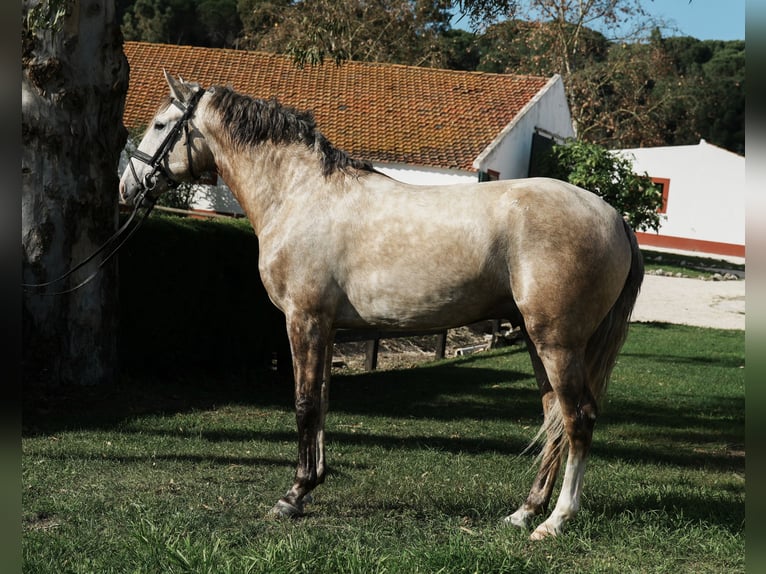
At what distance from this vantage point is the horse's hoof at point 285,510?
4.56 metres

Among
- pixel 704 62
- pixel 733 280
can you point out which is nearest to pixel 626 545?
pixel 733 280

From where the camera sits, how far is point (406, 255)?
4.50 meters

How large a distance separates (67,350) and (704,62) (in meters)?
62.2

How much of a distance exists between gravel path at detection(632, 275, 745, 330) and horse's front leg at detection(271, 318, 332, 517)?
1612 centimetres

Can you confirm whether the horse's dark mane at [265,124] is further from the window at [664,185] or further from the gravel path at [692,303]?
the window at [664,185]

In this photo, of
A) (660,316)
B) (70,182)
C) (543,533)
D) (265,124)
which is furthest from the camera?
(660,316)

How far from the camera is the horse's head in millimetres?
5102

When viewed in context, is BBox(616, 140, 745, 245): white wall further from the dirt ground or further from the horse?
the horse

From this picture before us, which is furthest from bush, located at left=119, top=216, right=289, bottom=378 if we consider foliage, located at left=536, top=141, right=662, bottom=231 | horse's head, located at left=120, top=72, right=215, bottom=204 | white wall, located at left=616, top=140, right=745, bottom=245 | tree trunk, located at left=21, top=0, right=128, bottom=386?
white wall, located at left=616, top=140, right=745, bottom=245

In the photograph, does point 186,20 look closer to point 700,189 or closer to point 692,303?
point 700,189

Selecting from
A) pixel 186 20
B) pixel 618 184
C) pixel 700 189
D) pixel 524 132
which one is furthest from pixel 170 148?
pixel 186 20

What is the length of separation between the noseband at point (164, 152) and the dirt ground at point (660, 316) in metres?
7.76

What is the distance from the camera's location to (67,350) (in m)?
8.54

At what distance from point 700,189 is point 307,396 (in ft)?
122
